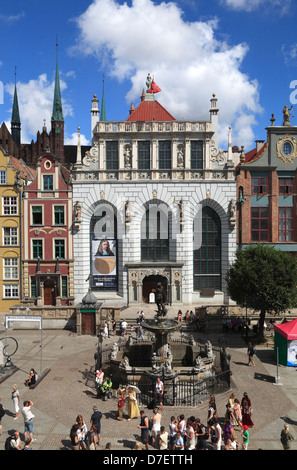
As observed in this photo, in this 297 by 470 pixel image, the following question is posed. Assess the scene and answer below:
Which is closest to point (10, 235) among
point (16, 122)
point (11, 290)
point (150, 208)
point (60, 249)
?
point (60, 249)

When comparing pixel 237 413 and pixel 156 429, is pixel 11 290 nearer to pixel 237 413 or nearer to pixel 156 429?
A: pixel 156 429

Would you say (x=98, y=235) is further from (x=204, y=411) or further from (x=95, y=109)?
(x=204, y=411)

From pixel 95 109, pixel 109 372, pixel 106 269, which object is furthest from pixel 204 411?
pixel 95 109

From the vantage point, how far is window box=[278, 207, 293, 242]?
4591 cm

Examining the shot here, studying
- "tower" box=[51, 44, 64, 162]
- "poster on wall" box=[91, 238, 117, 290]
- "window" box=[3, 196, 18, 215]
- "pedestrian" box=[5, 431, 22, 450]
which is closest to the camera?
"pedestrian" box=[5, 431, 22, 450]

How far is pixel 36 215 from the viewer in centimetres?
4603

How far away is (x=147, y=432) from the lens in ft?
55.7

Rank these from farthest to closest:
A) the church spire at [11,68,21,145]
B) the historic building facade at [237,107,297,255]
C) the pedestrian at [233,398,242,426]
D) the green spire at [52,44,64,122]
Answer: the church spire at [11,68,21,145]
the green spire at [52,44,64,122]
the historic building facade at [237,107,297,255]
the pedestrian at [233,398,242,426]

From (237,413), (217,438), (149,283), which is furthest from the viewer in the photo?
(149,283)

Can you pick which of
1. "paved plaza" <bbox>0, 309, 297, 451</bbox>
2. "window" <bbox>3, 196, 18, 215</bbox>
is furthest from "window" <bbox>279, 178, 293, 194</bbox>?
"window" <bbox>3, 196, 18, 215</bbox>

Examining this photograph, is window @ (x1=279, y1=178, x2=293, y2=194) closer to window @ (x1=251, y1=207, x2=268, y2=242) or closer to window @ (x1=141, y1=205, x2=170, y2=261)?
window @ (x1=251, y1=207, x2=268, y2=242)

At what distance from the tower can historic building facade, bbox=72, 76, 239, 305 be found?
1558 inches

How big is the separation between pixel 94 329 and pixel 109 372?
11066 millimetres

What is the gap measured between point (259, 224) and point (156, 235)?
1206cm
